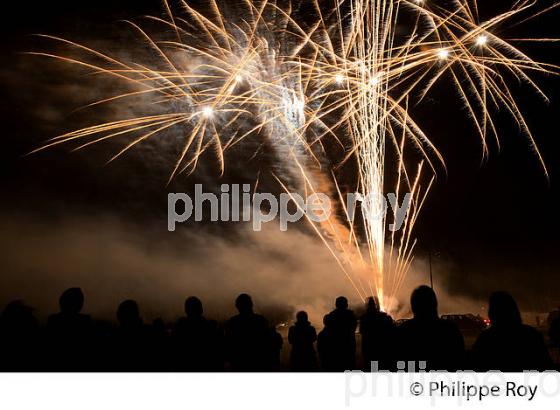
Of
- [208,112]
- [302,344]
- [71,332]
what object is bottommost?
[302,344]

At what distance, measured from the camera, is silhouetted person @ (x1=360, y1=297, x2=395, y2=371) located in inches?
156

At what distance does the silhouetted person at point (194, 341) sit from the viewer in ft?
11.6

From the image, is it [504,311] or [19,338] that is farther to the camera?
[19,338]

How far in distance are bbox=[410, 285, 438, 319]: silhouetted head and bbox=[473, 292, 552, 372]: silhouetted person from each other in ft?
1.04

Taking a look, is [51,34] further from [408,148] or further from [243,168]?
[408,148]

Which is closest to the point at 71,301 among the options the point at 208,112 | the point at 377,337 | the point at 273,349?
the point at 273,349

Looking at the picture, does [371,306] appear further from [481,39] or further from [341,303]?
[481,39]

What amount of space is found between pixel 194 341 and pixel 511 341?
2185 mm

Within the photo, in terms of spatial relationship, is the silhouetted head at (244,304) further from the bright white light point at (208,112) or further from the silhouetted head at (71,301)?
the bright white light point at (208,112)

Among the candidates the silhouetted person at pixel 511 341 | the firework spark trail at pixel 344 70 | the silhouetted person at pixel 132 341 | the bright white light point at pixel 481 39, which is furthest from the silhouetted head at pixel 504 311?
the bright white light point at pixel 481 39

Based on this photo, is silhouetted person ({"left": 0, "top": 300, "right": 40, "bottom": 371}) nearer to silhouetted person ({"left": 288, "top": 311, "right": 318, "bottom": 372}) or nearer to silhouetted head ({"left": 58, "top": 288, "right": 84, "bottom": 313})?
silhouetted head ({"left": 58, "top": 288, "right": 84, "bottom": 313})

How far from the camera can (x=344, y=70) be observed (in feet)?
24.8

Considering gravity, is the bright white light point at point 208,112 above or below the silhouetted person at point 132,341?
above
